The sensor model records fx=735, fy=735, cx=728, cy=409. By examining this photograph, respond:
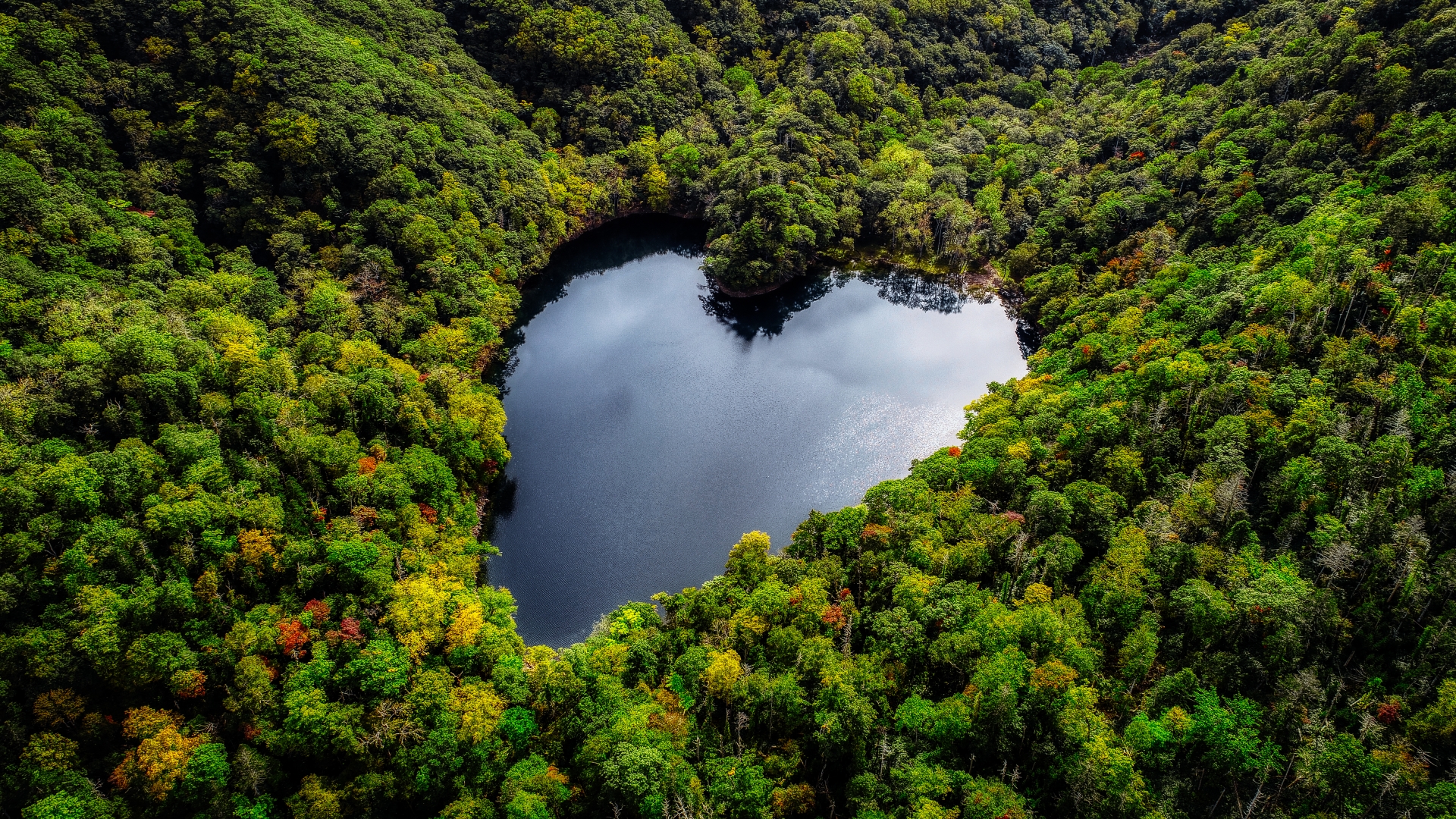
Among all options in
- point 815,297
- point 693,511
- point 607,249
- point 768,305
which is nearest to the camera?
point 693,511

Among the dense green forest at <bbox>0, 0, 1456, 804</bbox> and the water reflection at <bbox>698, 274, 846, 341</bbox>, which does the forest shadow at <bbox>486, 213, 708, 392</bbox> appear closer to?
the dense green forest at <bbox>0, 0, 1456, 804</bbox>

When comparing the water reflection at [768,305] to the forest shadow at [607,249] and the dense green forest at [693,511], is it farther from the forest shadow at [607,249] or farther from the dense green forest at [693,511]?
the forest shadow at [607,249]

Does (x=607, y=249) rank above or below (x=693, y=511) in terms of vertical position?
above

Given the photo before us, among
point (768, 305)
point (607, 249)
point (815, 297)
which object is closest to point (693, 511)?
point (768, 305)

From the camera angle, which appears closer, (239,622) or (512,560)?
(239,622)

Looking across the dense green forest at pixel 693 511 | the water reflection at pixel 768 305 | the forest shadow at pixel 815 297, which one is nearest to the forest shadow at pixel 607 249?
the dense green forest at pixel 693 511

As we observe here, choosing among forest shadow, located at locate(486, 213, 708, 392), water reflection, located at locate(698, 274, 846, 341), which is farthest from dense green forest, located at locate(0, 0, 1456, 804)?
forest shadow, located at locate(486, 213, 708, 392)

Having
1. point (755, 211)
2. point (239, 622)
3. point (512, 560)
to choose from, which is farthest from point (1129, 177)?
point (239, 622)

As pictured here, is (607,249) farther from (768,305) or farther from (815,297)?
(815,297)

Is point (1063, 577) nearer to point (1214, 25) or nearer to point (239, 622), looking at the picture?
point (239, 622)
